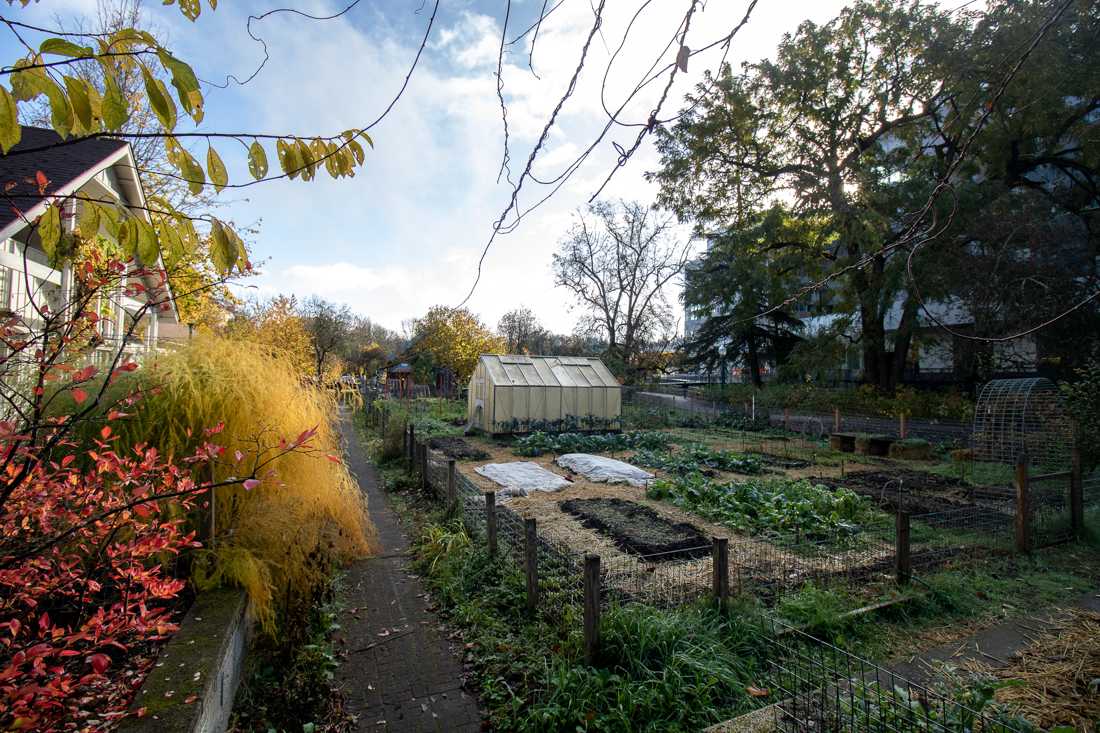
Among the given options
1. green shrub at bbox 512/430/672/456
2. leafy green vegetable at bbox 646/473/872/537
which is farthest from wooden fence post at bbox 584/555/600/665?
green shrub at bbox 512/430/672/456

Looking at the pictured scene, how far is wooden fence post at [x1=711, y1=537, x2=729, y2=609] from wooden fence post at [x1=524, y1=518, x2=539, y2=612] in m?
1.58

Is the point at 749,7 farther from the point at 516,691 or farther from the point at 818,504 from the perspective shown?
the point at 818,504

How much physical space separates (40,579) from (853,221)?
73.7 ft

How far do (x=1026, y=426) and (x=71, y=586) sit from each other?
17.0 m

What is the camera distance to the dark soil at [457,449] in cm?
1462

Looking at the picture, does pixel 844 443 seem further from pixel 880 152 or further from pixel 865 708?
pixel 865 708

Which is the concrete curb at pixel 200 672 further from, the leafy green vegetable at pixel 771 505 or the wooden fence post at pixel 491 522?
the leafy green vegetable at pixel 771 505

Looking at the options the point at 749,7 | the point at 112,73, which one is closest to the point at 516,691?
the point at 112,73

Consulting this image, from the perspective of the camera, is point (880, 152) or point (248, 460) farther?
point (880, 152)

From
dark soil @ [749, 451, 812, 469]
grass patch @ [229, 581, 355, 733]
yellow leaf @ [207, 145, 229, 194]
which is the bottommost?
grass patch @ [229, 581, 355, 733]

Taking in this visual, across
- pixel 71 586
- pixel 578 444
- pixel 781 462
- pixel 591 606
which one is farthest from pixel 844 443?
pixel 71 586

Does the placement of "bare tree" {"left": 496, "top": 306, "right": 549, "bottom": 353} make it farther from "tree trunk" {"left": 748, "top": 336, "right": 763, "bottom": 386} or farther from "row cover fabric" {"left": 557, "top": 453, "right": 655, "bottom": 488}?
"row cover fabric" {"left": 557, "top": 453, "right": 655, "bottom": 488}

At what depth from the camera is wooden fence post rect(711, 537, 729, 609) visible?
4.64 metres

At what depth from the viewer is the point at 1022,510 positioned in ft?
22.5
